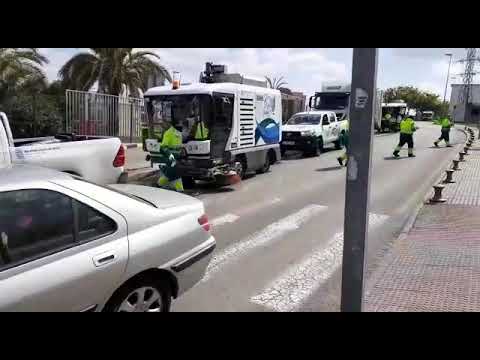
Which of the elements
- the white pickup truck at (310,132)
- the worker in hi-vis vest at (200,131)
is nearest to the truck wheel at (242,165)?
the worker in hi-vis vest at (200,131)

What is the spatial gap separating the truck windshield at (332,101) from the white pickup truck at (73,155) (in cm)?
1643

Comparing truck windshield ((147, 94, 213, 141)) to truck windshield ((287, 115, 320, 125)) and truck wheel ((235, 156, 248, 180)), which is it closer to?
truck wheel ((235, 156, 248, 180))

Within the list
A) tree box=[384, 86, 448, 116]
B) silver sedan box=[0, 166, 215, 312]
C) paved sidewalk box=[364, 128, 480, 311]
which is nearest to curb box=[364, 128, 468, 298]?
paved sidewalk box=[364, 128, 480, 311]

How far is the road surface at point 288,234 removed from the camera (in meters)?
4.59

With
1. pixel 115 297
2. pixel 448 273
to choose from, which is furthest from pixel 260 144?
pixel 115 297

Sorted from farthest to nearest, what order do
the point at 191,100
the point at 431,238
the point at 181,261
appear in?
1. the point at 191,100
2. the point at 431,238
3. the point at 181,261

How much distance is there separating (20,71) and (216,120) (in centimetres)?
988

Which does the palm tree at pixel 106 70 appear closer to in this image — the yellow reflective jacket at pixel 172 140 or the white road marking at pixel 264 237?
the yellow reflective jacket at pixel 172 140

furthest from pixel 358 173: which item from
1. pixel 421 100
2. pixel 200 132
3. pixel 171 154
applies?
pixel 421 100

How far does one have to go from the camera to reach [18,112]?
1523 cm

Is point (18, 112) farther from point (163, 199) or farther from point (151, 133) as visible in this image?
point (163, 199)

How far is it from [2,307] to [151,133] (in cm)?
902

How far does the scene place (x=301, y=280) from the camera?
5.06 m
